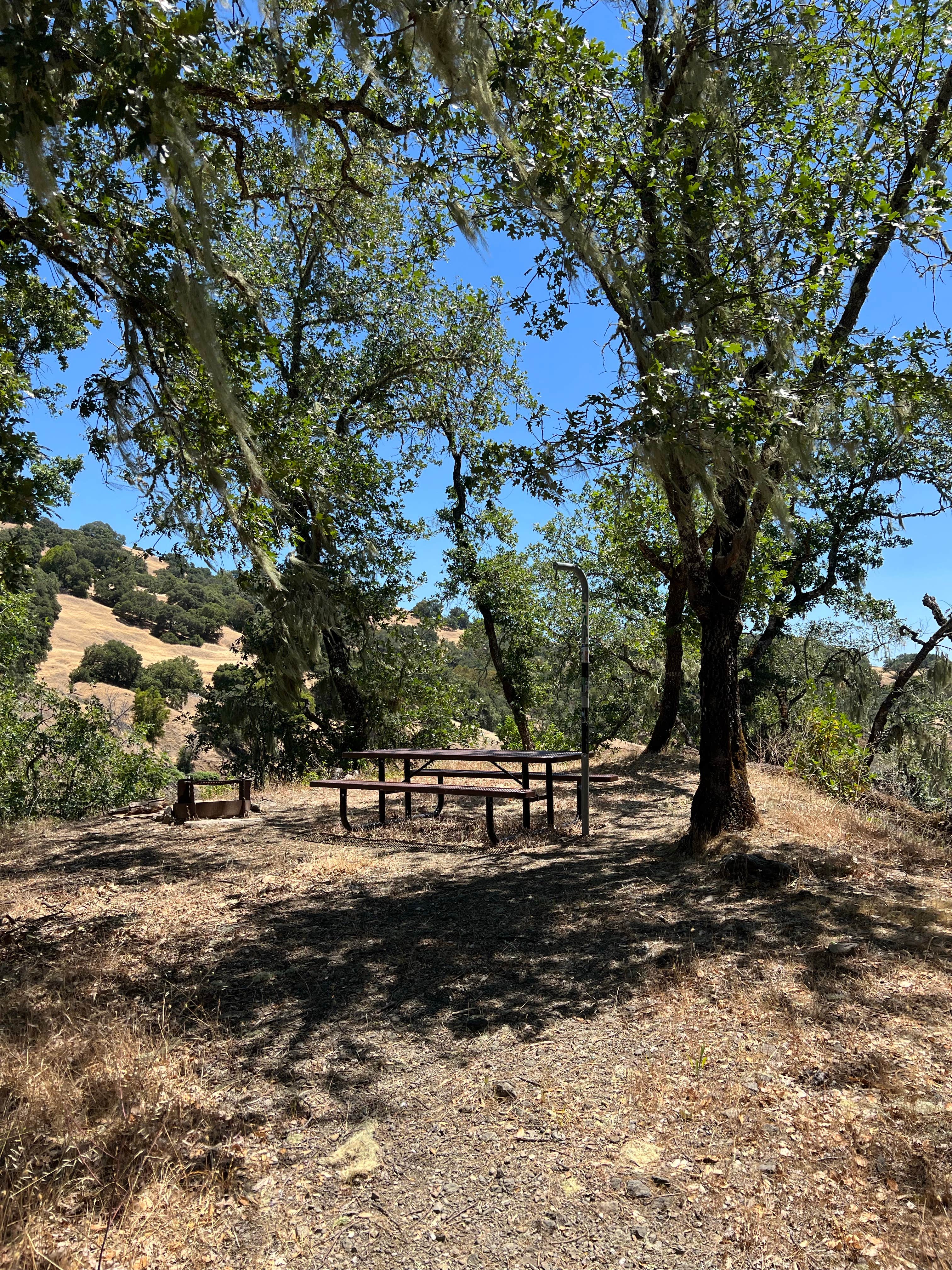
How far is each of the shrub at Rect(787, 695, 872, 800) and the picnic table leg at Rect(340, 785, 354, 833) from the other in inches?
199

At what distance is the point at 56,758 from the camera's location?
1244 cm

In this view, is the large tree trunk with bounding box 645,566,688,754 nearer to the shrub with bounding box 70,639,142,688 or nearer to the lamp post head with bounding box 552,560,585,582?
the lamp post head with bounding box 552,560,585,582

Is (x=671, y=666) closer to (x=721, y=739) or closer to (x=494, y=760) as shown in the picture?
(x=494, y=760)

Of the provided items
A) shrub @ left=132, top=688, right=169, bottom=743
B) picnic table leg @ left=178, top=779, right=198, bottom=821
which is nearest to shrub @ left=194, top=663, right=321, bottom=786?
picnic table leg @ left=178, top=779, right=198, bottom=821

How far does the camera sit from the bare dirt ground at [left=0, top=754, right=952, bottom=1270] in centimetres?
232

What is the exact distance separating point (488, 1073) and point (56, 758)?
11396 mm

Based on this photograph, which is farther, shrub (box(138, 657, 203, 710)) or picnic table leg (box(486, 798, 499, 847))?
shrub (box(138, 657, 203, 710))

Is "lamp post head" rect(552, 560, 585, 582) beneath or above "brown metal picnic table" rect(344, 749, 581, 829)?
above

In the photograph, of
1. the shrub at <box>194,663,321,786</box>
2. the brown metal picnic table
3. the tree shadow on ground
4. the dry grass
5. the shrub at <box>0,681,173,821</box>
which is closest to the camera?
the tree shadow on ground

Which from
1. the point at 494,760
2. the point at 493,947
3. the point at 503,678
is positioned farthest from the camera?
the point at 503,678

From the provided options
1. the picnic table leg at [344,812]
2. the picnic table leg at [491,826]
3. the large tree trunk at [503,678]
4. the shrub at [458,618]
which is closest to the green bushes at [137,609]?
the shrub at [458,618]

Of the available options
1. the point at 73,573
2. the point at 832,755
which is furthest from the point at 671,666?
the point at 73,573

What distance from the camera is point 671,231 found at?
555 centimetres

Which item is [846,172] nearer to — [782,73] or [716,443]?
[782,73]
